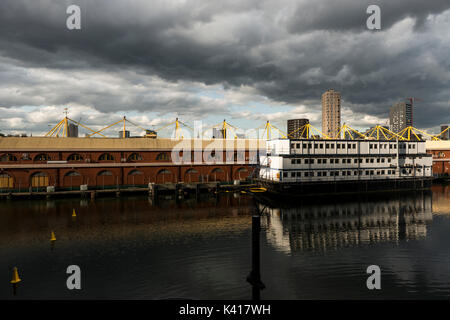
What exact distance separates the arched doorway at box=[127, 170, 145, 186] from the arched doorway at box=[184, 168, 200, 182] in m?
9.66

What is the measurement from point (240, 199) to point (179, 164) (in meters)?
18.1

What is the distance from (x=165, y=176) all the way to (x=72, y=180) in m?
18.7

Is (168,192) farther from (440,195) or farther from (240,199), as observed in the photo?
(440,195)

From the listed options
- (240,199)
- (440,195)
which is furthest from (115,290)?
(440,195)

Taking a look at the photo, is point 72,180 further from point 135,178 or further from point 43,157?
point 135,178

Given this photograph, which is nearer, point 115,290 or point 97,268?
point 115,290

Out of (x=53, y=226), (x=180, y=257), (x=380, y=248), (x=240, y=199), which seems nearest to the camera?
(x=180, y=257)

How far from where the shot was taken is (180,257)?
24.4 metres

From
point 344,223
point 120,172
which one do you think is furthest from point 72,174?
point 344,223

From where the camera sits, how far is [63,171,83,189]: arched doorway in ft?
188

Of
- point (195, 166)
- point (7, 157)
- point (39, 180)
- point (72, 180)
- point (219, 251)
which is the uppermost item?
point (7, 157)

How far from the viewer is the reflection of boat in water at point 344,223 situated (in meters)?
29.5

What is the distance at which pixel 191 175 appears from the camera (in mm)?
65250

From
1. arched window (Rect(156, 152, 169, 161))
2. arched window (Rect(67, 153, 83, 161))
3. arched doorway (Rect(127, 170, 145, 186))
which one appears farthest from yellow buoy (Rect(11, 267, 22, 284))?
arched window (Rect(156, 152, 169, 161))
